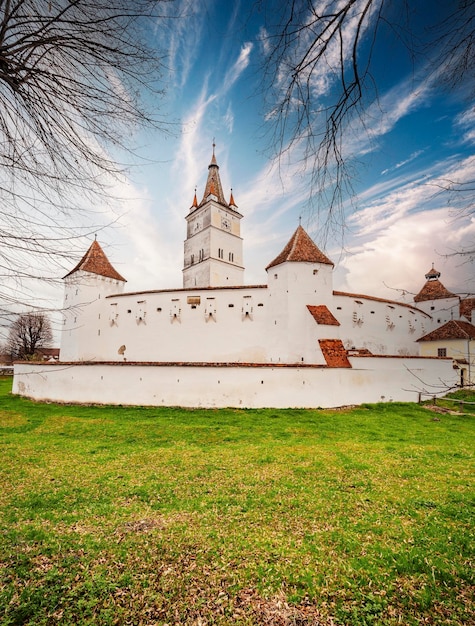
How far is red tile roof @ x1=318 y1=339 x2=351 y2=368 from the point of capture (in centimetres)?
1473

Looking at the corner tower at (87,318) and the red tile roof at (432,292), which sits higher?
the red tile roof at (432,292)

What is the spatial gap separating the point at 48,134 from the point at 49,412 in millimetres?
15032

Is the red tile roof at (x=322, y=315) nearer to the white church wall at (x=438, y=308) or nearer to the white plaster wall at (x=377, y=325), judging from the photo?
the white plaster wall at (x=377, y=325)

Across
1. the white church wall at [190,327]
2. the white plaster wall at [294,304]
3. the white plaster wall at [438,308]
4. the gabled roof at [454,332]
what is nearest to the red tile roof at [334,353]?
the white plaster wall at [294,304]

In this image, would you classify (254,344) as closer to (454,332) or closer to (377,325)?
(377,325)

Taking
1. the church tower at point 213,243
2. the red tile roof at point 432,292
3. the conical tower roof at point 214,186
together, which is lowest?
the red tile roof at point 432,292

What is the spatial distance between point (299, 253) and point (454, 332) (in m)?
14.4

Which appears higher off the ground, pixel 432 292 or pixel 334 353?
pixel 432 292

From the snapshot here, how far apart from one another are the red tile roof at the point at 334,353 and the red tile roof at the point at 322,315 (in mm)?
1134

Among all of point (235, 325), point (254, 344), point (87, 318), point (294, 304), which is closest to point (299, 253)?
point (294, 304)

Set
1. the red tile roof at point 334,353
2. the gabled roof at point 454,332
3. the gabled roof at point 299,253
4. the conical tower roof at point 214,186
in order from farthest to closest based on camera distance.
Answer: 1. the conical tower roof at point 214,186
2. the gabled roof at point 454,332
3. the gabled roof at point 299,253
4. the red tile roof at point 334,353

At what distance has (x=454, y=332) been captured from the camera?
22.5m

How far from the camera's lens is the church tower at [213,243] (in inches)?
1309

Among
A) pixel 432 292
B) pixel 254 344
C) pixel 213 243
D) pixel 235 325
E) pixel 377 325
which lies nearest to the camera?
pixel 254 344
